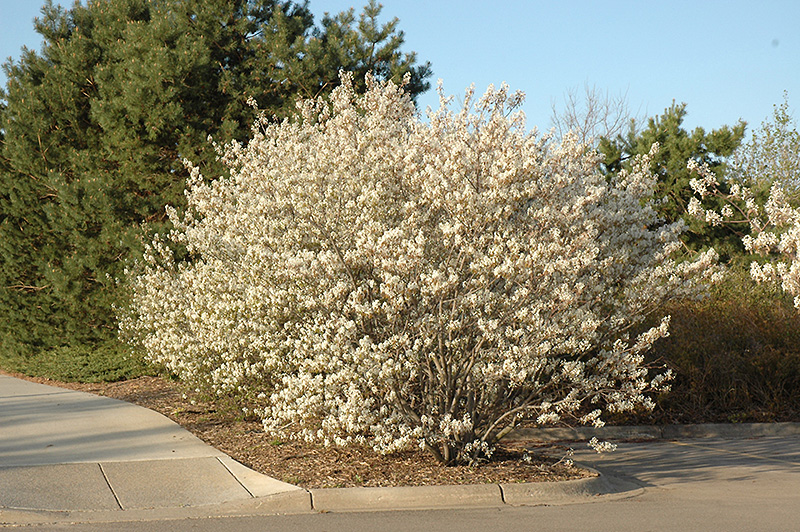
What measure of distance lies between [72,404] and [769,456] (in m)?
9.60

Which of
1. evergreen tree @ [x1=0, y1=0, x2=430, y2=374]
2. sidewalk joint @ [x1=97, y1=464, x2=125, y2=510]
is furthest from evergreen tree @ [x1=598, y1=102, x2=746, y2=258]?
sidewalk joint @ [x1=97, y1=464, x2=125, y2=510]

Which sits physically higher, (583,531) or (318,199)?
(318,199)

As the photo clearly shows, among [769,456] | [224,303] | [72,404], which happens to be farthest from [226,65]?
[769,456]

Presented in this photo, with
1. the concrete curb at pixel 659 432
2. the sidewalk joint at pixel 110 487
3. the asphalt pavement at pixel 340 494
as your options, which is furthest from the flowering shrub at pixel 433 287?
the concrete curb at pixel 659 432

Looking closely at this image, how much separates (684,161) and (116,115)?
483 inches

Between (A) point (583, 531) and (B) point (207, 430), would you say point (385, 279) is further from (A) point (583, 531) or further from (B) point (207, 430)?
(B) point (207, 430)

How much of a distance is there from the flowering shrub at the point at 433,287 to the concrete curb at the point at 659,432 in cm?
241

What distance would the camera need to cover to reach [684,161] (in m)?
17.4

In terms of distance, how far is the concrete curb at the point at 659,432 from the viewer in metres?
9.95

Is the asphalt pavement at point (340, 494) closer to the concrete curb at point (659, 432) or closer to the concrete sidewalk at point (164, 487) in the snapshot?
the concrete sidewalk at point (164, 487)

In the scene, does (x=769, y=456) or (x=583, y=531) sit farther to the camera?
(x=769, y=456)

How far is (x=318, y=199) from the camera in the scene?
25.2ft

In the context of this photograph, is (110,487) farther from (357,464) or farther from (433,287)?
(433,287)

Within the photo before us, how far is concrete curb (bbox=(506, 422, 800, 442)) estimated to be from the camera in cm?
995
